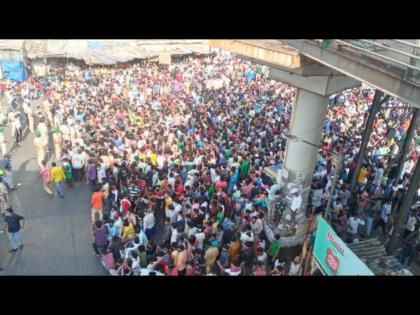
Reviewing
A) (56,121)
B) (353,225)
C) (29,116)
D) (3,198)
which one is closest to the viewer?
(353,225)

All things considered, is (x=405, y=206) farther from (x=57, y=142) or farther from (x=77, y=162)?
(x=57, y=142)

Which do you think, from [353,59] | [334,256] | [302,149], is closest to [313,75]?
[302,149]

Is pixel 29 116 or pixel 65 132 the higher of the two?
pixel 65 132

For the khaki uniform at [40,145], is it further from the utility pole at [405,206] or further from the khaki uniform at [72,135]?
the utility pole at [405,206]

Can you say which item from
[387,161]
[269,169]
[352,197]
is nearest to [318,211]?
[352,197]

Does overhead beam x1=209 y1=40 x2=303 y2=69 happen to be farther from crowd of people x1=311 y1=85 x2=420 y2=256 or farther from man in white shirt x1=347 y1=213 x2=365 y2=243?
man in white shirt x1=347 y1=213 x2=365 y2=243
